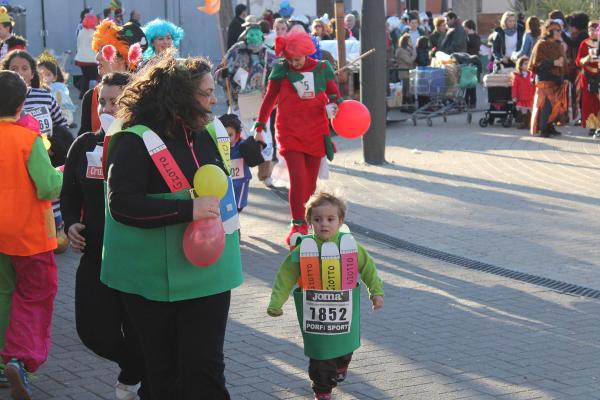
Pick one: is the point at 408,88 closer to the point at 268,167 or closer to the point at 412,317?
the point at 268,167

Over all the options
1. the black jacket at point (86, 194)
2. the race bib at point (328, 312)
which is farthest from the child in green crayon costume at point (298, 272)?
the black jacket at point (86, 194)

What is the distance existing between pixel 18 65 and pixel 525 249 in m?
4.46

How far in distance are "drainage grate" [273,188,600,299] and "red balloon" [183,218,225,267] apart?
442 centimetres

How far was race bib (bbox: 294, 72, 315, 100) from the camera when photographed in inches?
373

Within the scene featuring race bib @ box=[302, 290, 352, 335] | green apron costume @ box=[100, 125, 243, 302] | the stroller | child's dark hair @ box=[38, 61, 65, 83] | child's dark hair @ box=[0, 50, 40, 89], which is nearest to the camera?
green apron costume @ box=[100, 125, 243, 302]

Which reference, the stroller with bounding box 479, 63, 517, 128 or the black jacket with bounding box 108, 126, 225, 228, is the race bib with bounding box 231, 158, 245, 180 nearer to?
the black jacket with bounding box 108, 126, 225, 228

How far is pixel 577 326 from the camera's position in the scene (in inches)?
282

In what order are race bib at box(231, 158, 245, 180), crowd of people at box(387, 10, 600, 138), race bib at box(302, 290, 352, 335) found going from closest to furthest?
race bib at box(302, 290, 352, 335), race bib at box(231, 158, 245, 180), crowd of people at box(387, 10, 600, 138)

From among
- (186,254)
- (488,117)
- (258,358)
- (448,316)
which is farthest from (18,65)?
(488,117)

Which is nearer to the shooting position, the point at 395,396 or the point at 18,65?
the point at 395,396

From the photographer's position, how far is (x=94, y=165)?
554 centimetres

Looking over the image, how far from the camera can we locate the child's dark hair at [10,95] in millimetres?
5816

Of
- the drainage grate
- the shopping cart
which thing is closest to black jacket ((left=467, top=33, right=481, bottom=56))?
the shopping cart

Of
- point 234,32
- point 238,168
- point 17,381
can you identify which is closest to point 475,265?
point 238,168
